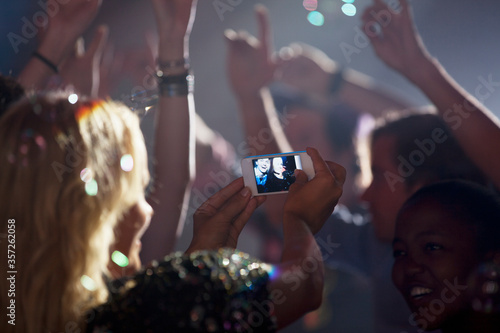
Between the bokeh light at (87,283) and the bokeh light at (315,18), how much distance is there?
139cm

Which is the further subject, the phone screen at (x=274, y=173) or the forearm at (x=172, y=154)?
the forearm at (x=172, y=154)

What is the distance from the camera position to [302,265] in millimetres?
735

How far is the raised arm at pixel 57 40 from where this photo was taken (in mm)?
1328

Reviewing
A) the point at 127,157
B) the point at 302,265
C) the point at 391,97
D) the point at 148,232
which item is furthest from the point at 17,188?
the point at 391,97

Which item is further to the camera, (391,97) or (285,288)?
(391,97)

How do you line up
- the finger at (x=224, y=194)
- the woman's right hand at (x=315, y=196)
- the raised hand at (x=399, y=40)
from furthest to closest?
the raised hand at (x=399, y=40), the finger at (x=224, y=194), the woman's right hand at (x=315, y=196)

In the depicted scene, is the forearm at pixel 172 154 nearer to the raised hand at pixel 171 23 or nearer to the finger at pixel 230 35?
the raised hand at pixel 171 23

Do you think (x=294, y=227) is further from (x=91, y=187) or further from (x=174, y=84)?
(x=174, y=84)

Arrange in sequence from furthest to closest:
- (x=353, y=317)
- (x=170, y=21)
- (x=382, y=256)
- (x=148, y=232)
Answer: (x=353, y=317), (x=382, y=256), (x=148, y=232), (x=170, y=21)

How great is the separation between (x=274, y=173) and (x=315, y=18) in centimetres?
104

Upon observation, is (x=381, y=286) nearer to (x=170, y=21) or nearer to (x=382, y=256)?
(x=382, y=256)

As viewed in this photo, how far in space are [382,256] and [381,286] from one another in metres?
0.10

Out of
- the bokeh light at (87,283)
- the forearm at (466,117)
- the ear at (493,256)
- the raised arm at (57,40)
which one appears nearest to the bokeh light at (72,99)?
the bokeh light at (87,283)

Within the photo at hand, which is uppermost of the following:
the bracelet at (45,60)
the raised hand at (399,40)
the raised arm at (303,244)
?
the raised hand at (399,40)
